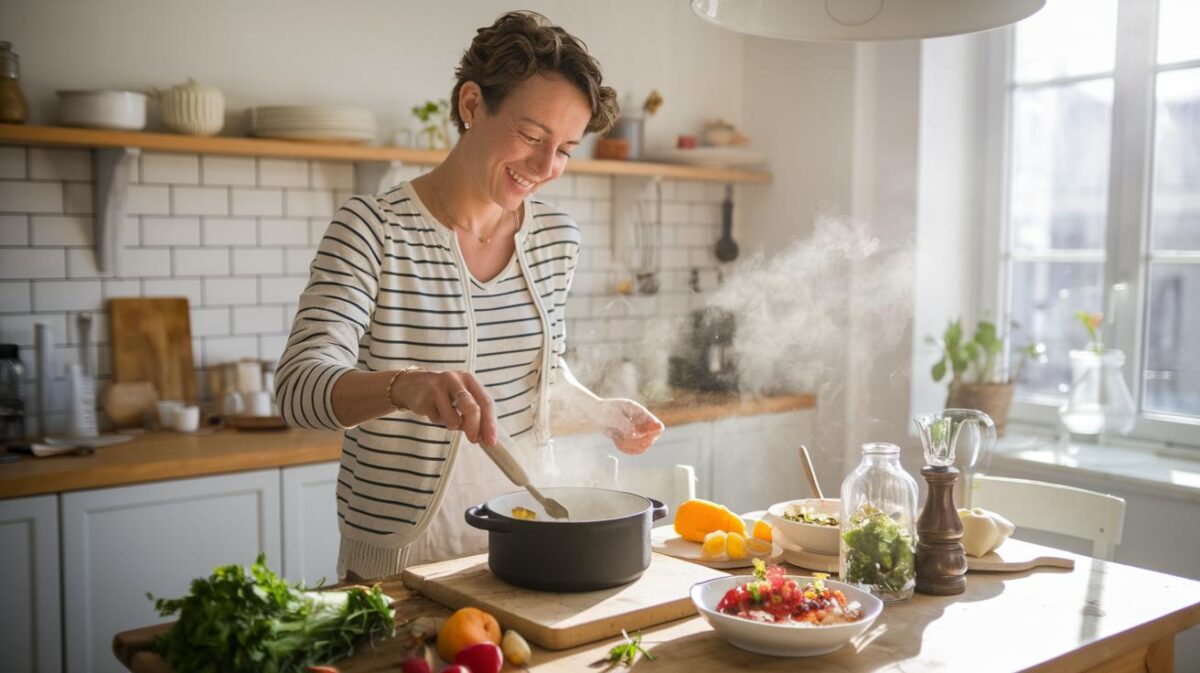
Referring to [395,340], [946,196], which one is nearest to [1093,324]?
[946,196]

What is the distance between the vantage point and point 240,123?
3303 millimetres

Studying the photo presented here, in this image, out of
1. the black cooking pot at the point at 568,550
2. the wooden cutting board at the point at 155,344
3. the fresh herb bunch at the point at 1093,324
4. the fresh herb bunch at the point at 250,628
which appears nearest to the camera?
the fresh herb bunch at the point at 250,628

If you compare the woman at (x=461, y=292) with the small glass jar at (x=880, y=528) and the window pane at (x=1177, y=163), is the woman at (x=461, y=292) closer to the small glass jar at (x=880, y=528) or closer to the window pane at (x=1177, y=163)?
the small glass jar at (x=880, y=528)

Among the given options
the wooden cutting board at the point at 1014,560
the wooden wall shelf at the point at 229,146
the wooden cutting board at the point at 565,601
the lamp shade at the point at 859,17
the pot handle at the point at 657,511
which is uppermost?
the lamp shade at the point at 859,17

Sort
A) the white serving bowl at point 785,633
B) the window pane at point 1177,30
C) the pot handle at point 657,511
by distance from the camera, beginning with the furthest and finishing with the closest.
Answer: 1. the window pane at point 1177,30
2. the pot handle at point 657,511
3. the white serving bowl at point 785,633

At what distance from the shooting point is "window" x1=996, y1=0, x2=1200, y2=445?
139 inches

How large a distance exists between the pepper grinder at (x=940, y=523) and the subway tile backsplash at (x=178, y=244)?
233 cm

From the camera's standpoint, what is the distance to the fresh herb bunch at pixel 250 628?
119cm

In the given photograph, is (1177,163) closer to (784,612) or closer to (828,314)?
(828,314)

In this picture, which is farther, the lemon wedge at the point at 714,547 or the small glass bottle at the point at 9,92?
the small glass bottle at the point at 9,92

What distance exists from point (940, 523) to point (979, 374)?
2.26 m

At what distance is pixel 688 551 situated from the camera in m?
1.89

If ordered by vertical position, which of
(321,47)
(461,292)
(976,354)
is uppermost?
(321,47)

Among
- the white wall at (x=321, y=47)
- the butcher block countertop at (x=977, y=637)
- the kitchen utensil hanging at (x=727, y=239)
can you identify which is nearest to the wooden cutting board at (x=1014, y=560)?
the butcher block countertop at (x=977, y=637)
